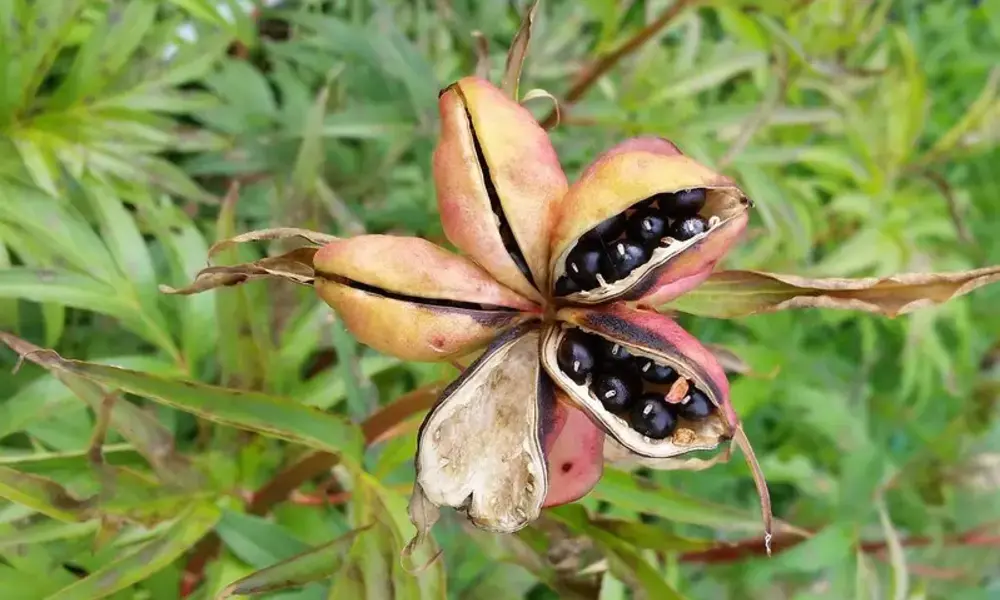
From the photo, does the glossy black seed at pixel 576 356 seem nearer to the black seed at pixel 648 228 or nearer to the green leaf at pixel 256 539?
the black seed at pixel 648 228

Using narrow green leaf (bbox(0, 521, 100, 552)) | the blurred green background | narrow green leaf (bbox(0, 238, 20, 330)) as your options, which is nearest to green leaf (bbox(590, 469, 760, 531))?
the blurred green background

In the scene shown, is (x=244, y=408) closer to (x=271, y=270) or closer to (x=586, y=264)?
(x=271, y=270)

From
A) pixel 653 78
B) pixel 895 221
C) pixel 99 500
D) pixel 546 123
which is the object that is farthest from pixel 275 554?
pixel 895 221

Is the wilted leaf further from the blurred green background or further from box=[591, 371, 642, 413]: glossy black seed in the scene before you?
box=[591, 371, 642, 413]: glossy black seed

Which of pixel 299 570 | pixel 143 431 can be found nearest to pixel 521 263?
pixel 299 570

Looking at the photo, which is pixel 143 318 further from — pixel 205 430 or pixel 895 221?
pixel 895 221
